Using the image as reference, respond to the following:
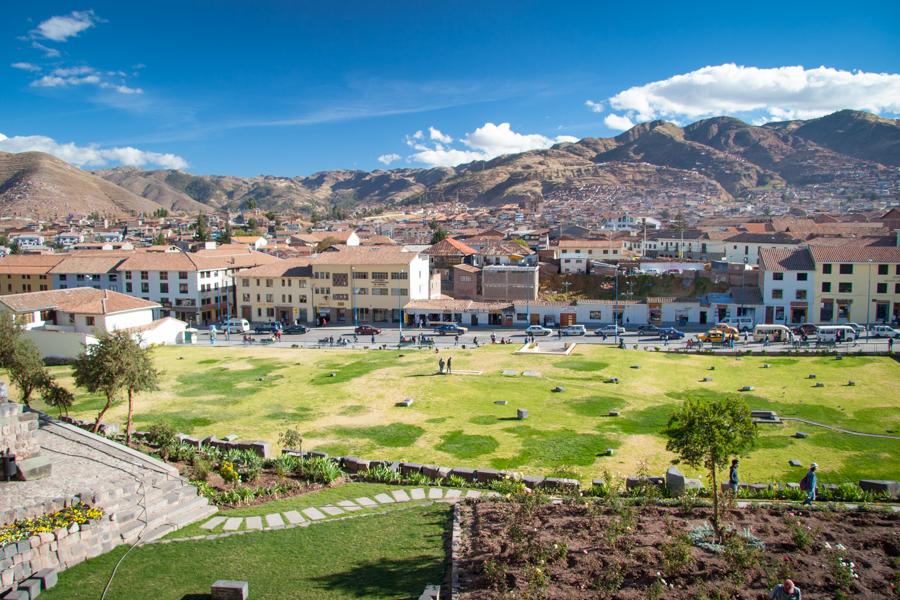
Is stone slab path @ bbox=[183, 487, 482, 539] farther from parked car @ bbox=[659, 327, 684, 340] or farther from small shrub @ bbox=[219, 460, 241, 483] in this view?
parked car @ bbox=[659, 327, 684, 340]

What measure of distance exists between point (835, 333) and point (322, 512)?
163 feet

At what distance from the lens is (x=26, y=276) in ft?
257

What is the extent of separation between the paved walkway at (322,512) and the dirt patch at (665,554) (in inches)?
118

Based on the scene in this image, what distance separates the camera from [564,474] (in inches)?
765

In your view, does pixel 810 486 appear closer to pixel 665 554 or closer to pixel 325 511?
pixel 665 554

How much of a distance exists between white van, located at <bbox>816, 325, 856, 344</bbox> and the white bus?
223 centimetres

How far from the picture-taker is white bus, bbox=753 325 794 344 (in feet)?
170

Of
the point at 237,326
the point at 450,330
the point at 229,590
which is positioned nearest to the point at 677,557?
the point at 229,590

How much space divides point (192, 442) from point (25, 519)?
1004cm

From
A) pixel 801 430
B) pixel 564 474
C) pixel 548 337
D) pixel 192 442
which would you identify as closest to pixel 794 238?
pixel 548 337

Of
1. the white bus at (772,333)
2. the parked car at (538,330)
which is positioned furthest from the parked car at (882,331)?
→ the parked car at (538,330)

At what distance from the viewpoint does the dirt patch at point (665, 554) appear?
461 inches

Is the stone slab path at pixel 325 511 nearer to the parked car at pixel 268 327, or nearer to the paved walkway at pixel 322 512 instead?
the paved walkway at pixel 322 512

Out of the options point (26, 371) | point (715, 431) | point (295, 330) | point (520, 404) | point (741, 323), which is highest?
point (715, 431)
